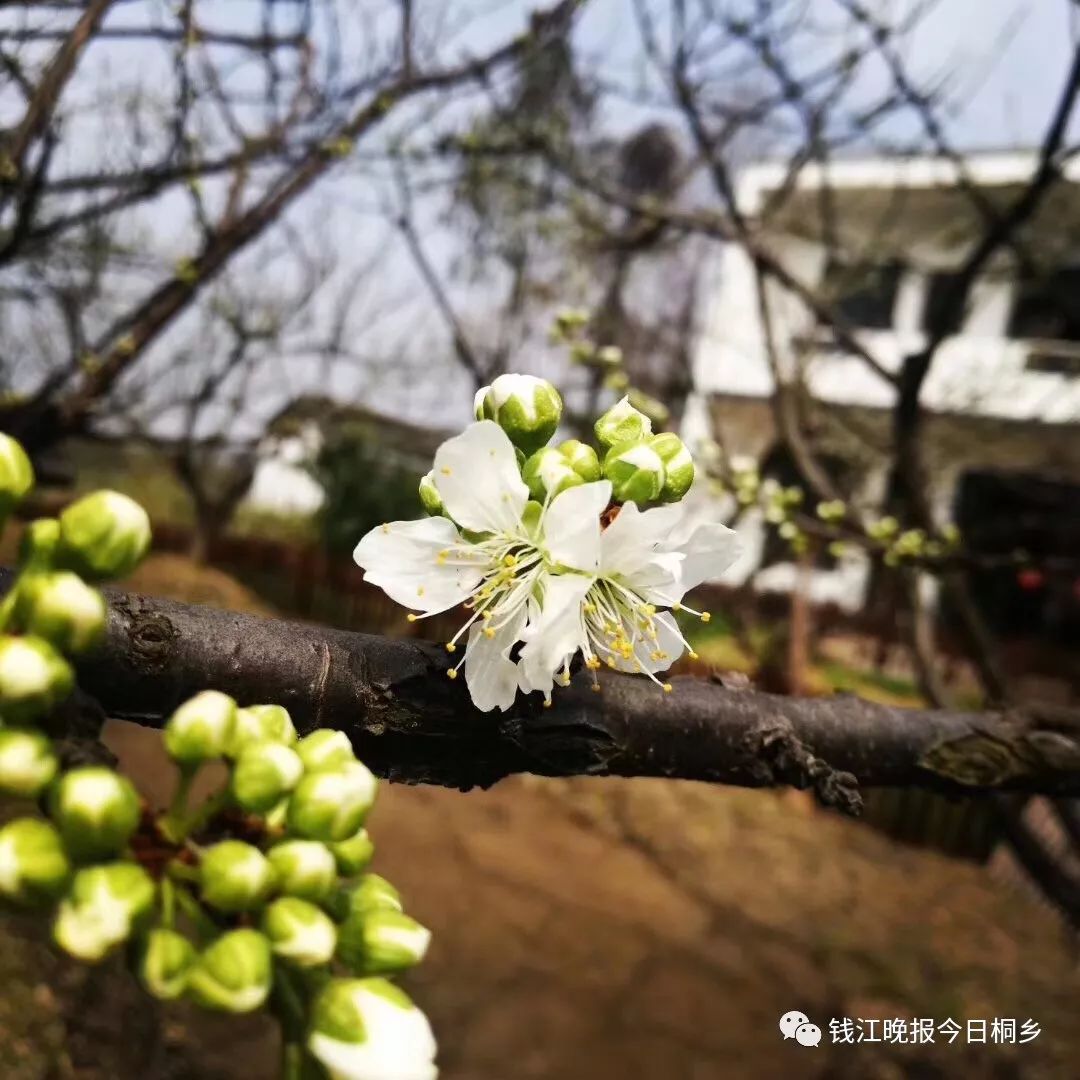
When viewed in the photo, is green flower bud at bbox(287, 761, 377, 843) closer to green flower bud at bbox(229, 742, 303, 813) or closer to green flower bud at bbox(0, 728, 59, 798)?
green flower bud at bbox(229, 742, 303, 813)

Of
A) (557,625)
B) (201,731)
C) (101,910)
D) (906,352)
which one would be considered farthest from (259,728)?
(906,352)

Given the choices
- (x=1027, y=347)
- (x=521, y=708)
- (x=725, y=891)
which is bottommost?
(x=725, y=891)

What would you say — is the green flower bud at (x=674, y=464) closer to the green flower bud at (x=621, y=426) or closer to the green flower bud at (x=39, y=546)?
the green flower bud at (x=621, y=426)

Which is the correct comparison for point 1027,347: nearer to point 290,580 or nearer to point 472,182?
point 472,182

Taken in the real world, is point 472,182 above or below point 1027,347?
above

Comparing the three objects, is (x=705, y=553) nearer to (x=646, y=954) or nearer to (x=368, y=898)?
(x=368, y=898)

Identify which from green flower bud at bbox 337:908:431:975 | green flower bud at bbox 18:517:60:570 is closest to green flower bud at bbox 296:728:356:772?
green flower bud at bbox 337:908:431:975

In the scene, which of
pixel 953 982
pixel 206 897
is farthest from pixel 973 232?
pixel 206 897
